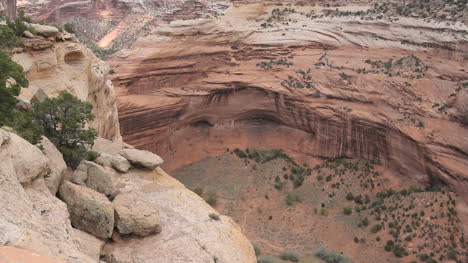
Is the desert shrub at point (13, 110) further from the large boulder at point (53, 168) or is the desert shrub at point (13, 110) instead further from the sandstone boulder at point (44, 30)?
the sandstone boulder at point (44, 30)

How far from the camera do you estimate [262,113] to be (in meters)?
34.3

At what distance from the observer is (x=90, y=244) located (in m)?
9.82

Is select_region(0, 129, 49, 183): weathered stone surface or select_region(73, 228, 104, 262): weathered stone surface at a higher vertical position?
select_region(0, 129, 49, 183): weathered stone surface

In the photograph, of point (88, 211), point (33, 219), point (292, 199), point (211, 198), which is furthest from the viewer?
point (292, 199)

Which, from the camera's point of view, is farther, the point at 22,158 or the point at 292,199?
the point at 292,199

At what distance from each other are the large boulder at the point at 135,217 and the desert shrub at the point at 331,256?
46.7ft

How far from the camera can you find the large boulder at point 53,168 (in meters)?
10.1

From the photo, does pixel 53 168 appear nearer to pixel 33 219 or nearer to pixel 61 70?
pixel 33 219

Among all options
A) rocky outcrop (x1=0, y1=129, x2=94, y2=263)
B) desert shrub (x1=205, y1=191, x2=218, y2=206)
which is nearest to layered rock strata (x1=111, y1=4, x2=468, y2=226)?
desert shrub (x1=205, y1=191, x2=218, y2=206)

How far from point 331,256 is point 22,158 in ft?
61.5

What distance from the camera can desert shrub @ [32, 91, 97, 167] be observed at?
13055mm

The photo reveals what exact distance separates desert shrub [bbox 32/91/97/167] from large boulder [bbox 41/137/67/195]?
1254 mm

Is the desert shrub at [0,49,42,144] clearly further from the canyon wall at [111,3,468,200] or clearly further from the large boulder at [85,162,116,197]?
the canyon wall at [111,3,468,200]

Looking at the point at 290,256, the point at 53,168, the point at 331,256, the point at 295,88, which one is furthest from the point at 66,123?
the point at 295,88
